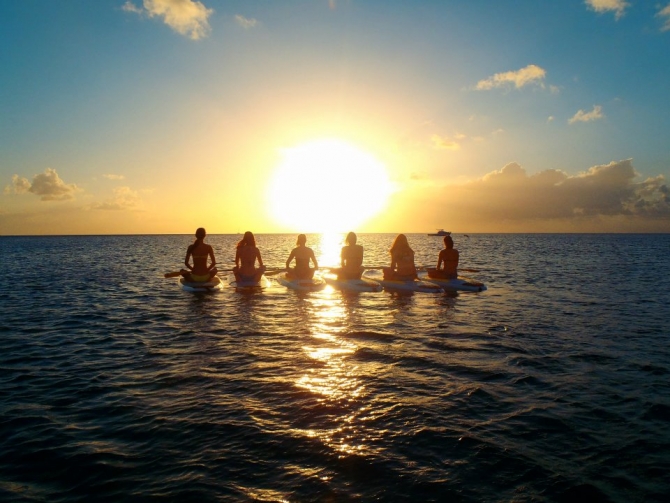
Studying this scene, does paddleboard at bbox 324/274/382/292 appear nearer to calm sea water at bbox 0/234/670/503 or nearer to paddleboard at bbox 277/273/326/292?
paddleboard at bbox 277/273/326/292

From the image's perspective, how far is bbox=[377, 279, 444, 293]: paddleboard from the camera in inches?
868

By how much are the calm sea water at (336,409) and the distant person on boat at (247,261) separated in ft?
23.0

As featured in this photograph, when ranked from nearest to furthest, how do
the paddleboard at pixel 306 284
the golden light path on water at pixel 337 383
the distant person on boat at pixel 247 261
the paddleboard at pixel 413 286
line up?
1. the golden light path on water at pixel 337 383
2. the paddleboard at pixel 413 286
3. the paddleboard at pixel 306 284
4. the distant person on boat at pixel 247 261

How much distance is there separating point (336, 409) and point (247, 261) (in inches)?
642

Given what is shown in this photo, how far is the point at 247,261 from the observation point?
2308 cm

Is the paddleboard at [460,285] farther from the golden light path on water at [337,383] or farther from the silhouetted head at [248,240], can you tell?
the silhouetted head at [248,240]

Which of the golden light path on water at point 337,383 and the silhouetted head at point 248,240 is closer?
the golden light path on water at point 337,383

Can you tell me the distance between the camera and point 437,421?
721 centimetres

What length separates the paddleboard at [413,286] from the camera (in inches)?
868

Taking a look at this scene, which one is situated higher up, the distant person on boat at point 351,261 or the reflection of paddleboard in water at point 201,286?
the distant person on boat at point 351,261

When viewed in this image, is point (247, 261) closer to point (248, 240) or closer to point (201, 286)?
point (248, 240)

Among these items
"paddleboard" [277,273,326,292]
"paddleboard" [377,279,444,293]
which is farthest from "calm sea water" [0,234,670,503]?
"paddleboard" [277,273,326,292]

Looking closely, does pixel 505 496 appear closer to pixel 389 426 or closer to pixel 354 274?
pixel 389 426

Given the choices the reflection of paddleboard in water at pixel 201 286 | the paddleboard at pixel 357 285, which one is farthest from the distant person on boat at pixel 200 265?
the paddleboard at pixel 357 285
